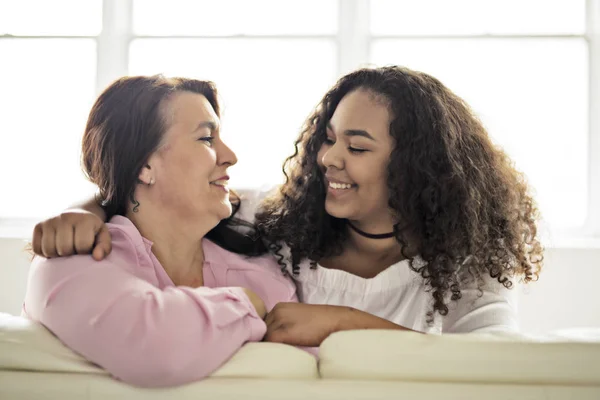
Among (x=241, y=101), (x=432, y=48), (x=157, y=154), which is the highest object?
(x=432, y=48)

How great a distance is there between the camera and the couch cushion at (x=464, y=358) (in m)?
1.23

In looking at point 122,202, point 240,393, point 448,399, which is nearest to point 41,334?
point 240,393

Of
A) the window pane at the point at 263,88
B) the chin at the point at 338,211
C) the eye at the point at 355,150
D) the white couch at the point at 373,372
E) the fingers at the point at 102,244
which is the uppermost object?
the window pane at the point at 263,88

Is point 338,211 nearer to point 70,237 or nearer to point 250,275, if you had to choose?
point 250,275

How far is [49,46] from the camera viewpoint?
12.8 feet

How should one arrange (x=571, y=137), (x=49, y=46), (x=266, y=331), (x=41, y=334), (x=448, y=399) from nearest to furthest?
(x=448, y=399)
(x=41, y=334)
(x=266, y=331)
(x=571, y=137)
(x=49, y=46)

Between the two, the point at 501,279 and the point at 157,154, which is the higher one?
the point at 157,154

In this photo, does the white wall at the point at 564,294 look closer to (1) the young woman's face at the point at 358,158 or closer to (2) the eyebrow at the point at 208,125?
(1) the young woman's face at the point at 358,158

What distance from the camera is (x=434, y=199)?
1.89m

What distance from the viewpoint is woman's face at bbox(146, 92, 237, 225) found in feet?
5.66

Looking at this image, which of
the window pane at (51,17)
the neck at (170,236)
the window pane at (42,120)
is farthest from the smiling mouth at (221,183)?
the window pane at (51,17)

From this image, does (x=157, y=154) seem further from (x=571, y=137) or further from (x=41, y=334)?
(x=571, y=137)

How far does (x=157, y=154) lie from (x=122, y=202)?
18 centimetres

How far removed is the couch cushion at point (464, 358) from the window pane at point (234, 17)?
8.90 ft
